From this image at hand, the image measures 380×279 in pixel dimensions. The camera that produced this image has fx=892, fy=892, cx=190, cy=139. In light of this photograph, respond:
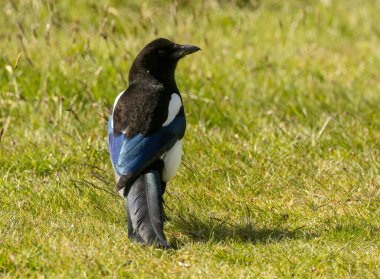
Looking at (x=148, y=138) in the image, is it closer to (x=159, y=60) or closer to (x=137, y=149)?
(x=137, y=149)

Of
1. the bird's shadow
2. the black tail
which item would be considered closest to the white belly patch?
the black tail

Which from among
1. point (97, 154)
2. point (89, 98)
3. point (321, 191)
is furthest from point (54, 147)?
point (321, 191)

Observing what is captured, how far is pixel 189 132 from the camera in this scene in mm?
5070

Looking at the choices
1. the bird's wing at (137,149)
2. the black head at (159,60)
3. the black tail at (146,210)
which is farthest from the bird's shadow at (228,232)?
the black head at (159,60)

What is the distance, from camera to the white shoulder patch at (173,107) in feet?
13.2

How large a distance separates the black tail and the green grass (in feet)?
0.19

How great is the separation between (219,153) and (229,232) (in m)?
0.95

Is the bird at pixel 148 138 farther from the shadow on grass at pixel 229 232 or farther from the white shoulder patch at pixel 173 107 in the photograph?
the shadow on grass at pixel 229 232

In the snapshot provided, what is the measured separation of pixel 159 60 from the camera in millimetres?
4355

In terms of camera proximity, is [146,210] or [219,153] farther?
[219,153]

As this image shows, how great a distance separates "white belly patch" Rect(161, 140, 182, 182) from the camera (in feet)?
13.0

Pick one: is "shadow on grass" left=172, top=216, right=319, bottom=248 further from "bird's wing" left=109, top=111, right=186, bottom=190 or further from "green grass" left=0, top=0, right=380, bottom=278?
"bird's wing" left=109, top=111, right=186, bottom=190

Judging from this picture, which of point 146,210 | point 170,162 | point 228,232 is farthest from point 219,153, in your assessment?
point 146,210

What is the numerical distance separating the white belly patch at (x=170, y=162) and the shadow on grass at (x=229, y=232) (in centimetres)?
20
